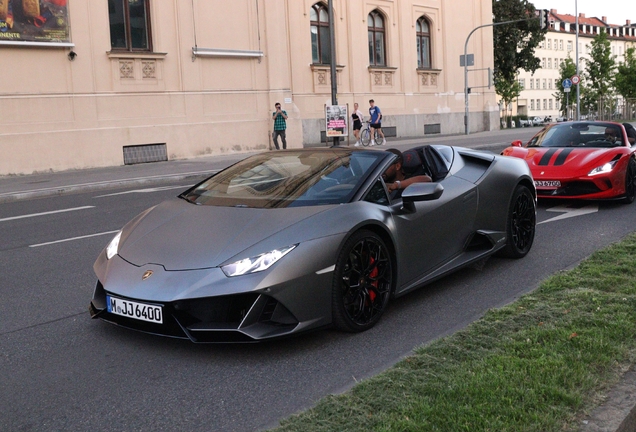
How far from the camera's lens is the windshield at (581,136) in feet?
36.2

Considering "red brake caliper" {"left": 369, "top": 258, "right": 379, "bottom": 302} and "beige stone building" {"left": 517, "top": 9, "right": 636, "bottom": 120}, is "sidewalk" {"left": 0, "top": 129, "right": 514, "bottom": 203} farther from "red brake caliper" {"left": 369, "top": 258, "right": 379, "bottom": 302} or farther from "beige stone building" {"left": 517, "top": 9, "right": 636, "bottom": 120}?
"beige stone building" {"left": 517, "top": 9, "right": 636, "bottom": 120}

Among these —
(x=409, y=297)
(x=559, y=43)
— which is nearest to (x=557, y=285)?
(x=409, y=297)

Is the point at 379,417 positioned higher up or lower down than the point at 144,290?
lower down

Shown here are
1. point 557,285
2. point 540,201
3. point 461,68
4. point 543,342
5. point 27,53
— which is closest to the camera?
point 543,342

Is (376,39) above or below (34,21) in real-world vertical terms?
above

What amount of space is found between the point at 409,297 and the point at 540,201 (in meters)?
5.99

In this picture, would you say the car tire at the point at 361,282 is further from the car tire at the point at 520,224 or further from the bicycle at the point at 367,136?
the bicycle at the point at 367,136

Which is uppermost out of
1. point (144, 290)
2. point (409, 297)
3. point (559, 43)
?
point (559, 43)

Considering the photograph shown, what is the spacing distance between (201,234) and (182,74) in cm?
2129

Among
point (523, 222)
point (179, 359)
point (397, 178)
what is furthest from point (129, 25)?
point (179, 359)

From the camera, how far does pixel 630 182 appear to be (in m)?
10.5

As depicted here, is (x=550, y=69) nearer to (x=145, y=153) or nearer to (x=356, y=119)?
(x=356, y=119)

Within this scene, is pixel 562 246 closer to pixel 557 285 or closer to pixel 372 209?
pixel 557 285

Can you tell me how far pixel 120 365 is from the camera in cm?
430
